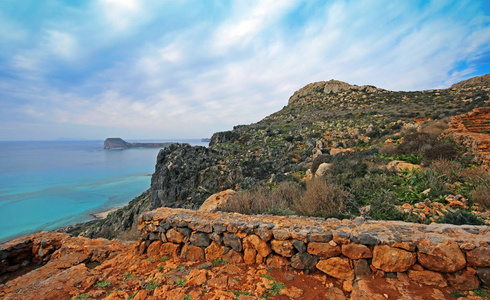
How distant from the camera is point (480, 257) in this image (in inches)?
98.3

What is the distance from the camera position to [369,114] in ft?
84.1

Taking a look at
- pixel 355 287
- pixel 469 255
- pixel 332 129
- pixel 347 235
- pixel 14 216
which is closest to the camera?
pixel 469 255

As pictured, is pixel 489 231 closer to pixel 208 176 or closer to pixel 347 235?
pixel 347 235

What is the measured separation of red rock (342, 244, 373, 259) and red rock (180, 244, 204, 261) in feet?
8.68

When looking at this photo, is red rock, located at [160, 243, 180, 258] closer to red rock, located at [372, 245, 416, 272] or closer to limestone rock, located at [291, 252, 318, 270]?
limestone rock, located at [291, 252, 318, 270]

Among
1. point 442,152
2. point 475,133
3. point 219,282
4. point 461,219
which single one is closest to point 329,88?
point 475,133

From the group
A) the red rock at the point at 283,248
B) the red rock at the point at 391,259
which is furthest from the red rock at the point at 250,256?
the red rock at the point at 391,259

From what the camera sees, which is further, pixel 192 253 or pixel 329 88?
pixel 329 88

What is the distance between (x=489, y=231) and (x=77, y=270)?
24.0ft

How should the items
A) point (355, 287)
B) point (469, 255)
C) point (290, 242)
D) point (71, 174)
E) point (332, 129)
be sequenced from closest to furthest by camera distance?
point (469, 255), point (355, 287), point (290, 242), point (332, 129), point (71, 174)

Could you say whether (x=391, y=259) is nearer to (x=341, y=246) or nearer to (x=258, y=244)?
(x=341, y=246)

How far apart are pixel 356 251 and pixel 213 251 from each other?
8.31ft

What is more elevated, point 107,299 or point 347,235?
point 347,235

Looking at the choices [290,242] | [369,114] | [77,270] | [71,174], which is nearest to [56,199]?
[71,174]
